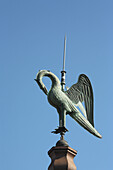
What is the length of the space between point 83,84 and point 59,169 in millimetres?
2336

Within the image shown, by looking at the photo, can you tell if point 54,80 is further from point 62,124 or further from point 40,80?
point 62,124

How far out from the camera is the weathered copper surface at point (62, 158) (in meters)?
7.77

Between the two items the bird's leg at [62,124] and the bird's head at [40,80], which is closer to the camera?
the bird's leg at [62,124]

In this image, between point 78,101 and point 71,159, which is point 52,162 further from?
point 78,101

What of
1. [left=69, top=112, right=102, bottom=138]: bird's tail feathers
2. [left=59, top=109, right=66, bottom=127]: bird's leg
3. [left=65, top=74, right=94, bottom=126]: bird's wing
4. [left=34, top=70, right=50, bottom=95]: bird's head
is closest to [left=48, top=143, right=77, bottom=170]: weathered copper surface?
[left=59, top=109, right=66, bottom=127]: bird's leg

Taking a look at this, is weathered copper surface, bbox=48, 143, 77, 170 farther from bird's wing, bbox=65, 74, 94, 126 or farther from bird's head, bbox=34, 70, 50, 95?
bird's head, bbox=34, 70, 50, 95

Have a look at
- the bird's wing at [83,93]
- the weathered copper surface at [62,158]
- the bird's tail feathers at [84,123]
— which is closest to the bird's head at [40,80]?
the bird's wing at [83,93]

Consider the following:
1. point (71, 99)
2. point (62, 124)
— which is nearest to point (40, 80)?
point (71, 99)

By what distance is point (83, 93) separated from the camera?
9180 mm

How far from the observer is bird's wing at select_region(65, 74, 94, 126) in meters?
8.88

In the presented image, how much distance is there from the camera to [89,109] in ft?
29.8

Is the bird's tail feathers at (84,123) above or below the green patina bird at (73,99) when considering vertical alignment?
below

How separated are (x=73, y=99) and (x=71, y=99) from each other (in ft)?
0.20

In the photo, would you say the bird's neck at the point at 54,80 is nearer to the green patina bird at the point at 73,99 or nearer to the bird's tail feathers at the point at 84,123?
the green patina bird at the point at 73,99
